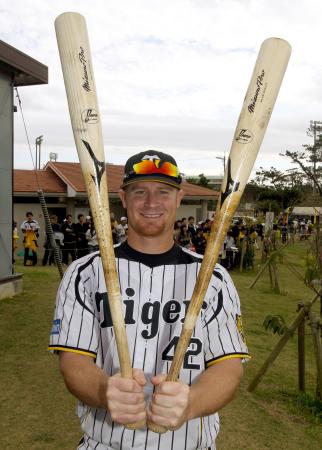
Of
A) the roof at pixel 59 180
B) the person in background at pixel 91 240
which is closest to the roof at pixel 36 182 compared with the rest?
the roof at pixel 59 180

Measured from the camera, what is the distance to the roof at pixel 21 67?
25.2ft

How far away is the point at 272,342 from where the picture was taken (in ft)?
21.9

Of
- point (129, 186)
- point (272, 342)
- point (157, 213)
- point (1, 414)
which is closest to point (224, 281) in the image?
point (157, 213)

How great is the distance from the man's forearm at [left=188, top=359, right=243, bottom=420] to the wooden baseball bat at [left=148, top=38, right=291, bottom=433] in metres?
0.38

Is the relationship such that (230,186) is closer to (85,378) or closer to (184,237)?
(85,378)

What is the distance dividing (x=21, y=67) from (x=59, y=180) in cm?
1267

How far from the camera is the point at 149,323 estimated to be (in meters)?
1.82

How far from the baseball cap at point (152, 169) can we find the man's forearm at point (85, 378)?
778 millimetres

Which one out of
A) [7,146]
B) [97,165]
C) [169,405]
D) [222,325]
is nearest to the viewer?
[169,405]

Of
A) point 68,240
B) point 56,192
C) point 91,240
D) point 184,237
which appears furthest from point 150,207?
point 56,192

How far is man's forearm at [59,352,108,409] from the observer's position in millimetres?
1540

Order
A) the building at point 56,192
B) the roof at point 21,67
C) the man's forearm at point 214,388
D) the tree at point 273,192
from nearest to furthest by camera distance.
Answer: the man's forearm at point 214,388
the roof at point 21,67
the building at point 56,192
the tree at point 273,192

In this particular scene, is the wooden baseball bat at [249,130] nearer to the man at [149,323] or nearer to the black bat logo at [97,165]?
the man at [149,323]

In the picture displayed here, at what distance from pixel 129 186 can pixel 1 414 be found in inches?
130
